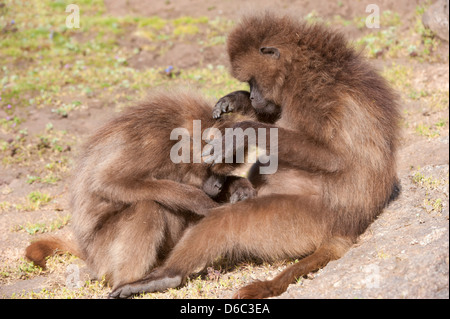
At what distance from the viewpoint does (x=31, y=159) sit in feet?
24.9

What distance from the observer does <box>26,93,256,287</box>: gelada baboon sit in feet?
14.9

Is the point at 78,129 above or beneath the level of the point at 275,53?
beneath

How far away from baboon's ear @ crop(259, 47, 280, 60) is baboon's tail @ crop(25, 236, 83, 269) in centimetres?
274

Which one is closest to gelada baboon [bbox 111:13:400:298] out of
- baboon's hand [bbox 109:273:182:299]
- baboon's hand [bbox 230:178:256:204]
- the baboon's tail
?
baboon's hand [bbox 109:273:182:299]

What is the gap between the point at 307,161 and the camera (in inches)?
173

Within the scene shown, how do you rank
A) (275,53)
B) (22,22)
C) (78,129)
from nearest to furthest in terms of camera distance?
1. (275,53)
2. (78,129)
3. (22,22)

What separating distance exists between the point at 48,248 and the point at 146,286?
1538 millimetres

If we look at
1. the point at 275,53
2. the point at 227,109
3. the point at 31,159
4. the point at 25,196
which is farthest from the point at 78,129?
the point at 275,53

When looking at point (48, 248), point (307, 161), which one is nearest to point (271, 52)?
point (307, 161)

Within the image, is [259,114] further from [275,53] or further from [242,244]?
[242,244]

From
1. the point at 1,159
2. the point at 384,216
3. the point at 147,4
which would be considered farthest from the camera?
the point at 147,4

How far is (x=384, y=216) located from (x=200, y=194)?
183 cm

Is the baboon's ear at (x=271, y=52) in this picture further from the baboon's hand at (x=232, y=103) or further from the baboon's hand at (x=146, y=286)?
the baboon's hand at (x=146, y=286)

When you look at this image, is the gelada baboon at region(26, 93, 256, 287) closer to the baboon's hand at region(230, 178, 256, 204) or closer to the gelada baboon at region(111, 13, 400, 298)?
the baboon's hand at region(230, 178, 256, 204)
